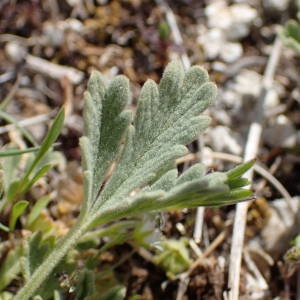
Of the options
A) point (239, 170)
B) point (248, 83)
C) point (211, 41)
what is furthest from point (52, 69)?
point (239, 170)

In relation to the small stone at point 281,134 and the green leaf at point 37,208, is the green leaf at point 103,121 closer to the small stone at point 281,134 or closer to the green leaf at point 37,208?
the green leaf at point 37,208

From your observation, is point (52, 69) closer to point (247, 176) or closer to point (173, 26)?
point (173, 26)

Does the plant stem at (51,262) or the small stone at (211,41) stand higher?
the plant stem at (51,262)

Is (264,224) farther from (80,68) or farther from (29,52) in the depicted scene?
(29,52)

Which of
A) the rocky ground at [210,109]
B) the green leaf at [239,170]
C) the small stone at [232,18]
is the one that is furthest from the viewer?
the small stone at [232,18]

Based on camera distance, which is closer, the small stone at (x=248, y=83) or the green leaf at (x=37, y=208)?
the green leaf at (x=37, y=208)

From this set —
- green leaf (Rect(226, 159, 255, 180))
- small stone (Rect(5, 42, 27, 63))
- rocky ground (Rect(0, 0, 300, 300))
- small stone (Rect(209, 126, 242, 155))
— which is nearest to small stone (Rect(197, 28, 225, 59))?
rocky ground (Rect(0, 0, 300, 300))

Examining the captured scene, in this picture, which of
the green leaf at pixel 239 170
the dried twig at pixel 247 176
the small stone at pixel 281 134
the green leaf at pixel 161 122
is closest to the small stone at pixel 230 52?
the dried twig at pixel 247 176

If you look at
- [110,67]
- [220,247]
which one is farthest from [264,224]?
[110,67]
